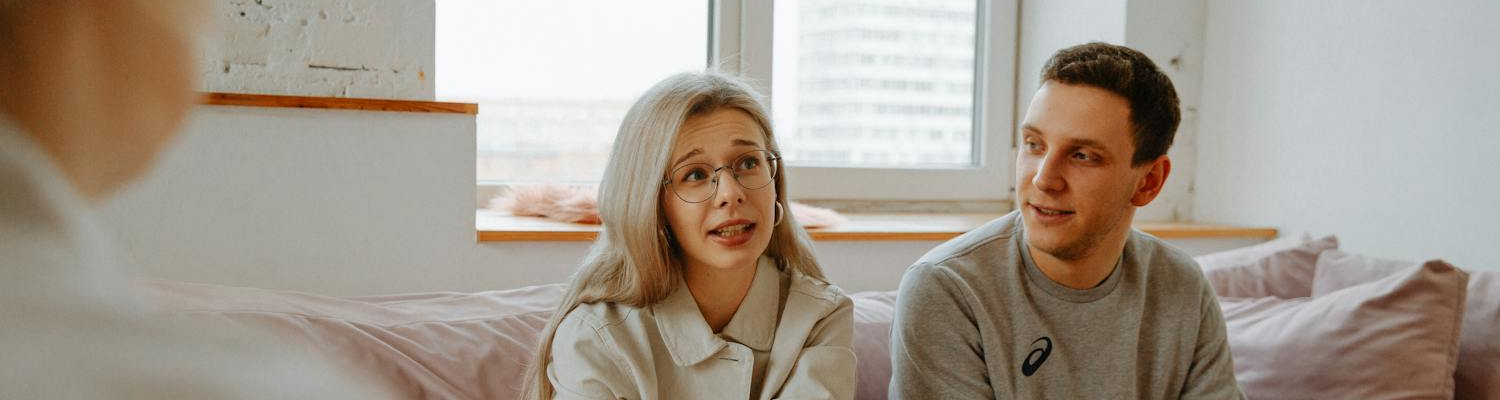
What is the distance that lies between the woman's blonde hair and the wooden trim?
0.77 m

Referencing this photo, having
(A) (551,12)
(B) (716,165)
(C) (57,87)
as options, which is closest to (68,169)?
(C) (57,87)

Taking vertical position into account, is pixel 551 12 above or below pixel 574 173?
above

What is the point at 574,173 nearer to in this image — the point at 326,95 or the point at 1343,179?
the point at 326,95

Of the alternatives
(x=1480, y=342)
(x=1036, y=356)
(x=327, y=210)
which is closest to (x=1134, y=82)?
(x=1036, y=356)

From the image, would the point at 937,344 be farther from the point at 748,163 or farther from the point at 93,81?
the point at 93,81

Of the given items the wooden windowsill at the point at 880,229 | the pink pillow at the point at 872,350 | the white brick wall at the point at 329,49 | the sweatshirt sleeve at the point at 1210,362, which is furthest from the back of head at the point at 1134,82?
the white brick wall at the point at 329,49

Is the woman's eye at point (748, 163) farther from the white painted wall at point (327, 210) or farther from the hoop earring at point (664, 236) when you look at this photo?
the white painted wall at point (327, 210)

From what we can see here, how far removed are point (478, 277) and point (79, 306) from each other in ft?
6.26

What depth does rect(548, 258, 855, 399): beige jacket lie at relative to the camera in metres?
1.23

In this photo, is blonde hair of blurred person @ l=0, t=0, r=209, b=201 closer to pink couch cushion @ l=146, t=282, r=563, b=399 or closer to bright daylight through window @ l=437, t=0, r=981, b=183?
pink couch cushion @ l=146, t=282, r=563, b=399

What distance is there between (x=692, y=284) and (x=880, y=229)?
112 cm

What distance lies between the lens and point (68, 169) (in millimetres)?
220

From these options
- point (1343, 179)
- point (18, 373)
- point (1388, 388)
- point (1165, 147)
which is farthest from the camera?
point (1343, 179)

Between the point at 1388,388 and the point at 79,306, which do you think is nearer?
the point at 79,306
